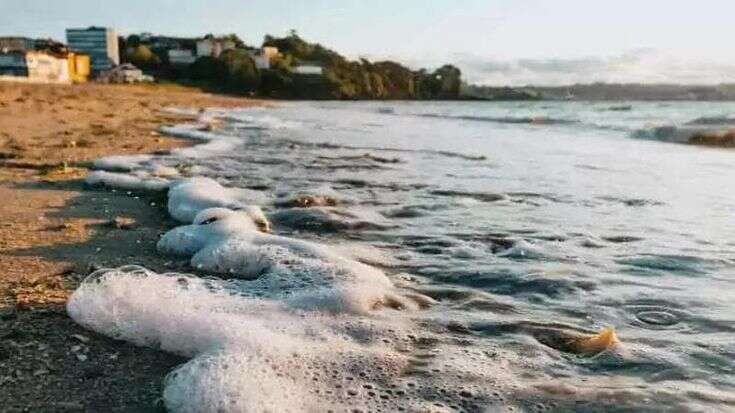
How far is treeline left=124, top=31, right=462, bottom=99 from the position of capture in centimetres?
7894

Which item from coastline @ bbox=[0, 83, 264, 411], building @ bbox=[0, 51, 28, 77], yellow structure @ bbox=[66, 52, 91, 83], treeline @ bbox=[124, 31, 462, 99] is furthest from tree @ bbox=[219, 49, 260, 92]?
coastline @ bbox=[0, 83, 264, 411]

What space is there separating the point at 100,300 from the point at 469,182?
4794mm

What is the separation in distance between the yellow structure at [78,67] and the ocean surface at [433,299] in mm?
63178

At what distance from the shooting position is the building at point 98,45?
287 feet

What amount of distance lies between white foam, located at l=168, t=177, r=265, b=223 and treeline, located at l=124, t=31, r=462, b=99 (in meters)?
72.7

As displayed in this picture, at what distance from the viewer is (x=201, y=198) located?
5129mm

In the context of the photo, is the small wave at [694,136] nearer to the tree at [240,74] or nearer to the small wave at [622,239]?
the small wave at [622,239]

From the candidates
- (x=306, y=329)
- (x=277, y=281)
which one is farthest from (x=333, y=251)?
(x=306, y=329)

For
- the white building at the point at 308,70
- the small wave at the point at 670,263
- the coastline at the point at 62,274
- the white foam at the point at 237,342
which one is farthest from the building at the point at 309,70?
the white foam at the point at 237,342

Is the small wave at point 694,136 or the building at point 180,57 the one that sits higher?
the building at point 180,57

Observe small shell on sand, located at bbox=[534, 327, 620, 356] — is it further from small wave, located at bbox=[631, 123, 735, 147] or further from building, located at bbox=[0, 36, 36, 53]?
building, located at bbox=[0, 36, 36, 53]

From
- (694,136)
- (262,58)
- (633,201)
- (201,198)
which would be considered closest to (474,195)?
(633,201)

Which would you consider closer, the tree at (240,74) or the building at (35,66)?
the building at (35,66)

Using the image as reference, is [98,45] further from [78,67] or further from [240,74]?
[240,74]
